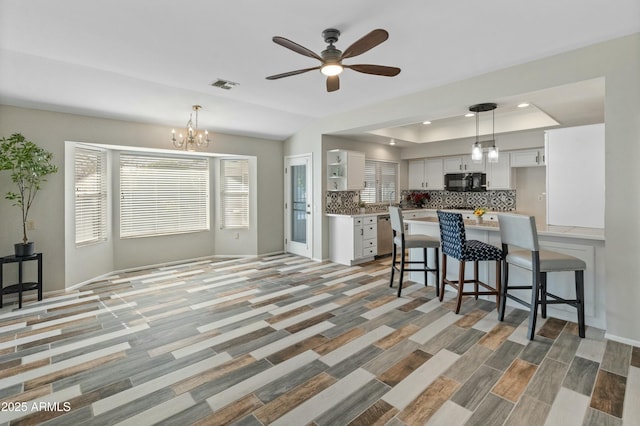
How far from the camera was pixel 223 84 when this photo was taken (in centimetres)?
398

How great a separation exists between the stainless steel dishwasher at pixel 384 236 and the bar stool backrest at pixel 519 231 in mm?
3143

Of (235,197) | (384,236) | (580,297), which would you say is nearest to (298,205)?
(235,197)

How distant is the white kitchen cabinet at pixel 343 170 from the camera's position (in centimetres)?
609

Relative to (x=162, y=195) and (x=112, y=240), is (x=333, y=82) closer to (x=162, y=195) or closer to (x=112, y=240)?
(x=162, y=195)

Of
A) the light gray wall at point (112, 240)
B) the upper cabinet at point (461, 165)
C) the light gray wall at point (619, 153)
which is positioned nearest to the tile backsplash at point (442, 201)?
the upper cabinet at point (461, 165)

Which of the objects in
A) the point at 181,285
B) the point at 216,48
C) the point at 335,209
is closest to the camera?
the point at 216,48

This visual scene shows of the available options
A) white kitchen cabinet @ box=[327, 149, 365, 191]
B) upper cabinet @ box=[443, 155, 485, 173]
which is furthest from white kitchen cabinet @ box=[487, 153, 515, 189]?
white kitchen cabinet @ box=[327, 149, 365, 191]

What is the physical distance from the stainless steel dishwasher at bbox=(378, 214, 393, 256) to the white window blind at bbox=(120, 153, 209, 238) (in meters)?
3.50

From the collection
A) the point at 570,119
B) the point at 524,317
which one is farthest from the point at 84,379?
the point at 570,119

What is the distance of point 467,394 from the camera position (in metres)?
2.08

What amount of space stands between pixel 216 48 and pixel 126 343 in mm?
2862

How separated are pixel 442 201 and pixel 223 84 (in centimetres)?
586

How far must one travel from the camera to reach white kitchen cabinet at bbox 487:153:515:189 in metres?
6.35

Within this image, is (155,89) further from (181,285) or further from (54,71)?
(181,285)
